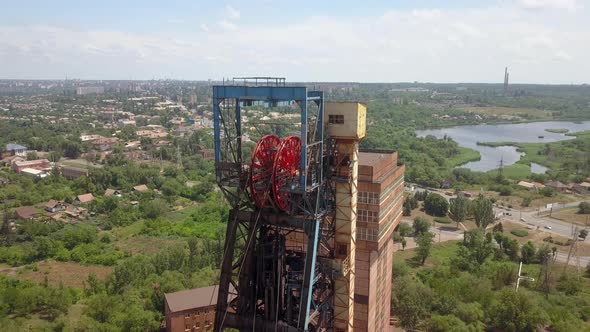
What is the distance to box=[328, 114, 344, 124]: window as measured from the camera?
1636 cm

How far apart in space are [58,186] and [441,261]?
55.0m

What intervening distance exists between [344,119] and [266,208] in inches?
173

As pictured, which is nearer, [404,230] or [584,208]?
[404,230]

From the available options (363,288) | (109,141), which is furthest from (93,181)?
(363,288)

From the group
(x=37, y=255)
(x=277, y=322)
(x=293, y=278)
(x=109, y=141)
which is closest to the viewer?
(x=277, y=322)

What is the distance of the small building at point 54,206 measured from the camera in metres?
56.5

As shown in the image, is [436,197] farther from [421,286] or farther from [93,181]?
[93,181]

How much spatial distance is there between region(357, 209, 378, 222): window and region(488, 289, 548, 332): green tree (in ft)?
51.2

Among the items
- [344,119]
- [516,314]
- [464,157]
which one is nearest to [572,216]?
[516,314]

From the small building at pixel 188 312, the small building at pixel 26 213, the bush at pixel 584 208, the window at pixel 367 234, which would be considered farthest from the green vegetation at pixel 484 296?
the small building at pixel 26 213

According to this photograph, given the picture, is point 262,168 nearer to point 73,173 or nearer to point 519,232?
point 519,232

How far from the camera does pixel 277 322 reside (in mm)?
14477

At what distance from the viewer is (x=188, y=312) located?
26891 millimetres

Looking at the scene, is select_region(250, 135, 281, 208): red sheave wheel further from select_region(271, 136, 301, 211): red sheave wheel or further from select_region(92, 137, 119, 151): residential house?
select_region(92, 137, 119, 151): residential house
